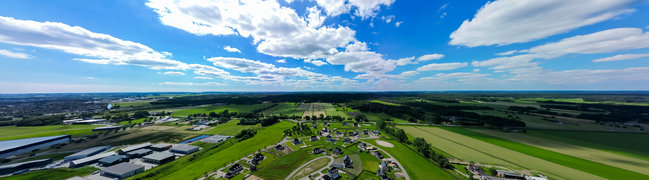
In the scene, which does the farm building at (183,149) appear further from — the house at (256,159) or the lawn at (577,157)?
the lawn at (577,157)

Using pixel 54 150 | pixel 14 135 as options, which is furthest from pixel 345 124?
pixel 14 135

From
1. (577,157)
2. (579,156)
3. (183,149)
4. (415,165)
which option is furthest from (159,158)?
(579,156)

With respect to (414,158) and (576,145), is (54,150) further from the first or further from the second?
(576,145)

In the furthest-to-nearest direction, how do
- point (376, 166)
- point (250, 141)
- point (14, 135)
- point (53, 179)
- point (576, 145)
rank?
point (14, 135)
point (250, 141)
point (576, 145)
point (376, 166)
point (53, 179)

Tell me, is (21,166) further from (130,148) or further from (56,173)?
(130,148)

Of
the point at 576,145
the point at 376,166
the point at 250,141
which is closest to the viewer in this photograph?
the point at 376,166

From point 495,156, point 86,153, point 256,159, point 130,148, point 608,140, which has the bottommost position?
point 86,153
